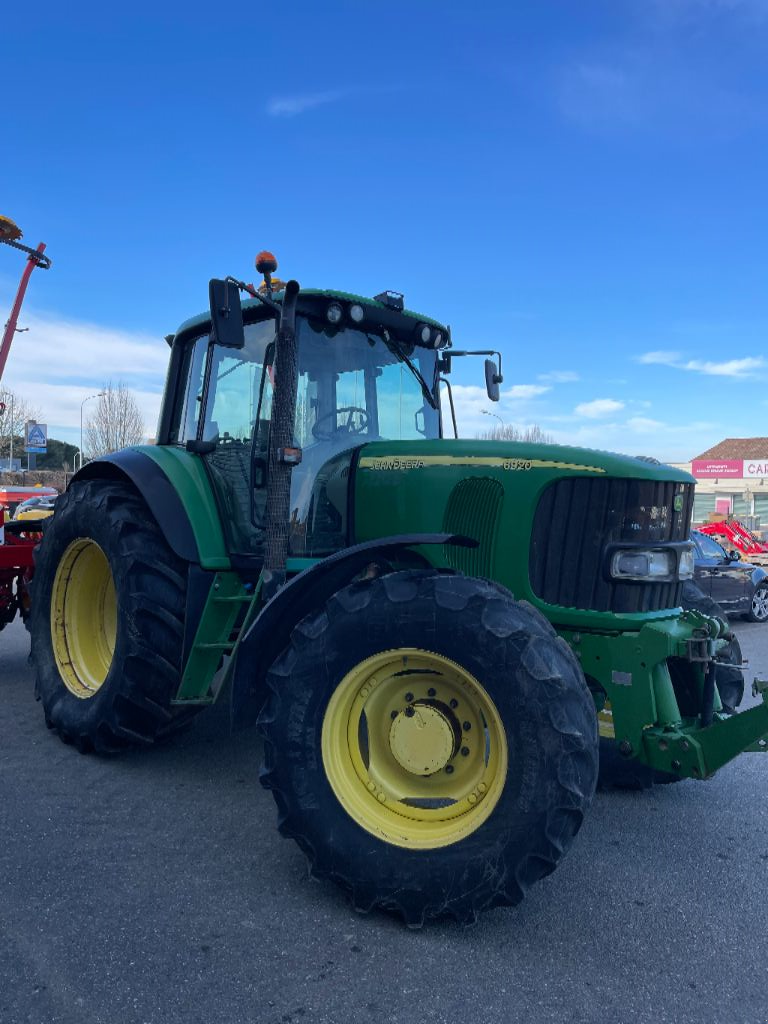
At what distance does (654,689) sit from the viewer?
3.39 meters

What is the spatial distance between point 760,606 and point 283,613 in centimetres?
1114

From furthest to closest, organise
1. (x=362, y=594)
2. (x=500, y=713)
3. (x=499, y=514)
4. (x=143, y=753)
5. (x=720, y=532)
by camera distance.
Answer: (x=720, y=532) < (x=143, y=753) < (x=499, y=514) < (x=362, y=594) < (x=500, y=713)

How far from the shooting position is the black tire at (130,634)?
163 inches

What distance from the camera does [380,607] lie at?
3.02 metres

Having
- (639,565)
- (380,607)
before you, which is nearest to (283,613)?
(380,607)

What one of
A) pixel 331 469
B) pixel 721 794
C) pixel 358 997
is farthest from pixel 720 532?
pixel 358 997

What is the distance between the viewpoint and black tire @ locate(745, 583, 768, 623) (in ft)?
40.7

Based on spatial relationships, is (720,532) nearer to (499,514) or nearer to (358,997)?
(499,514)

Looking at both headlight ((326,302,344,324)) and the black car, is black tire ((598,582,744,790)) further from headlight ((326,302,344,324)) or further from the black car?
the black car

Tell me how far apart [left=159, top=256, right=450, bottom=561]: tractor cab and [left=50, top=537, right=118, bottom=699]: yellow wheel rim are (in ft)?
3.47

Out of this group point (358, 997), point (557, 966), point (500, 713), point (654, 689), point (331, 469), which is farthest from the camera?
point (331, 469)

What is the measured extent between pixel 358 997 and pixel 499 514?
1.98 metres

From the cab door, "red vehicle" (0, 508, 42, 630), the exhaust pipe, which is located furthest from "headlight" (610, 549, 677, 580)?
"red vehicle" (0, 508, 42, 630)

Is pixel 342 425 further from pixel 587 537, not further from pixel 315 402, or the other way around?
pixel 587 537
